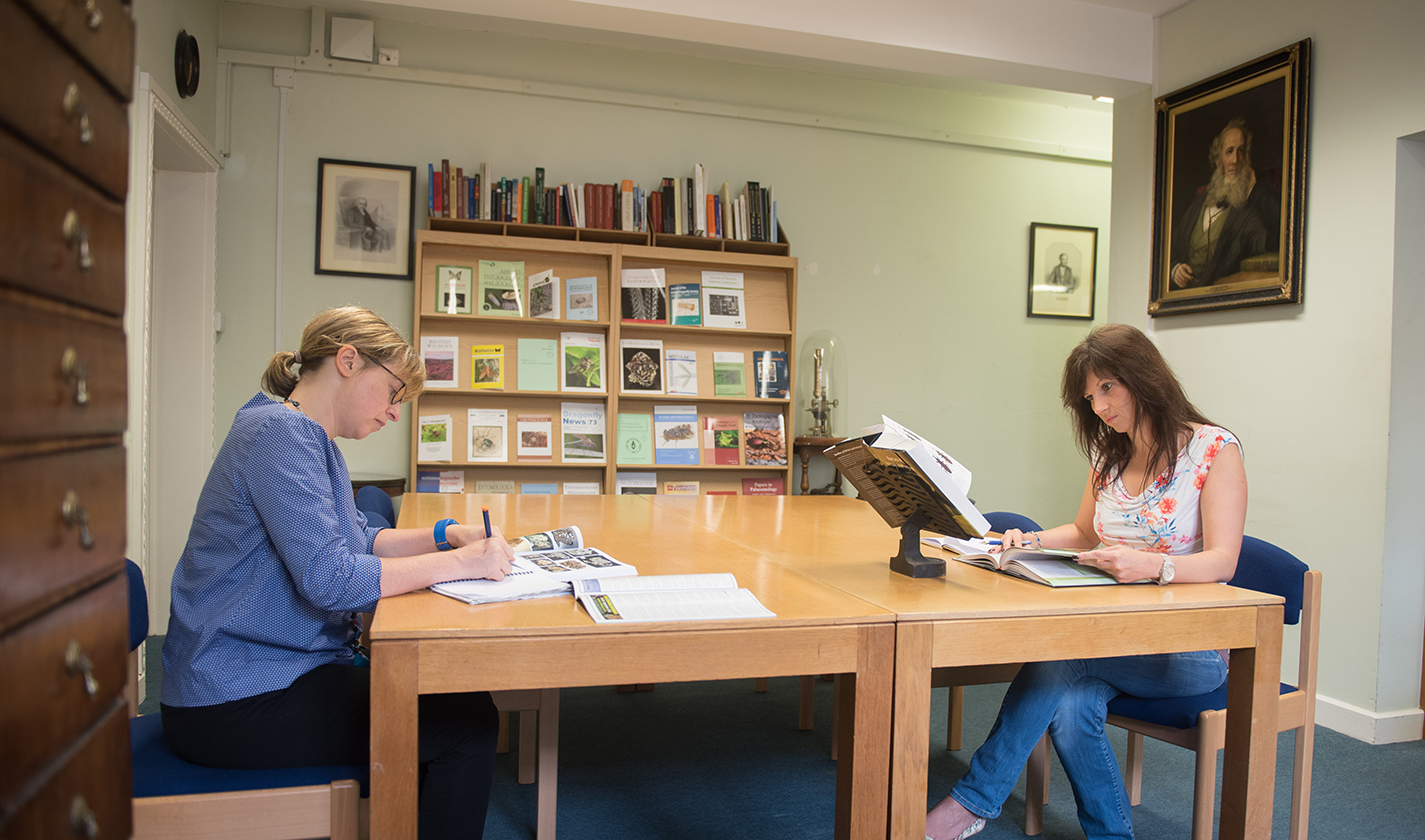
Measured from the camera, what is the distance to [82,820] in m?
0.70

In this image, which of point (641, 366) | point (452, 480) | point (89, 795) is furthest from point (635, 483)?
point (89, 795)

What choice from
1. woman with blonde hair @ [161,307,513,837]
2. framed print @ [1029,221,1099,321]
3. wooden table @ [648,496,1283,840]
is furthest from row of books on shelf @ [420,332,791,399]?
woman with blonde hair @ [161,307,513,837]

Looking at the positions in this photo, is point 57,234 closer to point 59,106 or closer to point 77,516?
point 59,106

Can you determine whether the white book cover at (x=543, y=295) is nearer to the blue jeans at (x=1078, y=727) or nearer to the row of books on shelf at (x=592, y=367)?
the row of books on shelf at (x=592, y=367)

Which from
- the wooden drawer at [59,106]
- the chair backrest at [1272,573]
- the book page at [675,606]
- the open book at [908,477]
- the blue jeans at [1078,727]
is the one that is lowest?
the blue jeans at [1078,727]

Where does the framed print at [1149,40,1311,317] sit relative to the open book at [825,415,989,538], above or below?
above

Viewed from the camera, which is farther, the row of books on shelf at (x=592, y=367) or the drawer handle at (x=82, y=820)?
the row of books on shelf at (x=592, y=367)

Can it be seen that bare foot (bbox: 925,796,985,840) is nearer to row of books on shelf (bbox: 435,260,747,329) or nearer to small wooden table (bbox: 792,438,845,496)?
small wooden table (bbox: 792,438,845,496)

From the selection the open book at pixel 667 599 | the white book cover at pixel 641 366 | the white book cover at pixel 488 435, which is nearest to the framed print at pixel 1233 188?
the white book cover at pixel 641 366

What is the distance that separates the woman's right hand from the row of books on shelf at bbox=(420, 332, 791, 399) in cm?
276

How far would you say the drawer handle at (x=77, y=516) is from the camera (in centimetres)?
68

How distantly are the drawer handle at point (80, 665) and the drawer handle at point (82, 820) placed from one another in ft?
0.27

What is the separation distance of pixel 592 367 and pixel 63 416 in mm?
3651

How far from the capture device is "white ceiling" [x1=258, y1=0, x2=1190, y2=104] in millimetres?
3465
